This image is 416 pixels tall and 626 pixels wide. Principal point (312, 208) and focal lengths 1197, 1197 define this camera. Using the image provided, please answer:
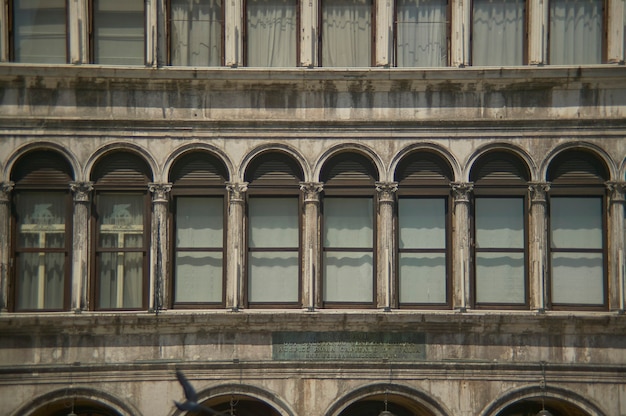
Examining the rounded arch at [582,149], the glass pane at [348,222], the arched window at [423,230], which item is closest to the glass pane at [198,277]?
the glass pane at [348,222]

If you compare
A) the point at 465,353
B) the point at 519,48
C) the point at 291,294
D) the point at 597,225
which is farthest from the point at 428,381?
the point at 519,48

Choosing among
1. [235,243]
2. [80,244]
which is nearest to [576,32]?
[235,243]

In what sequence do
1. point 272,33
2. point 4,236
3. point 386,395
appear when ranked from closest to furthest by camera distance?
1. point 386,395
2. point 4,236
3. point 272,33

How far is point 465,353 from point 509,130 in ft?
13.4

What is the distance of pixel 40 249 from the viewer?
21.7m

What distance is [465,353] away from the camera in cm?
2130

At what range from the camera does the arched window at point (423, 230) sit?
21812 millimetres

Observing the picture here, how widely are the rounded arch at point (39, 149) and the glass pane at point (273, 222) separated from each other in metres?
3.17

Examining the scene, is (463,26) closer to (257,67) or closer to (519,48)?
(519,48)

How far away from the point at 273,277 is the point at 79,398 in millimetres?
4064

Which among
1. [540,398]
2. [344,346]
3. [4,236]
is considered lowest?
[540,398]

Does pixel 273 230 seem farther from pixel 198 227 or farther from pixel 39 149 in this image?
pixel 39 149

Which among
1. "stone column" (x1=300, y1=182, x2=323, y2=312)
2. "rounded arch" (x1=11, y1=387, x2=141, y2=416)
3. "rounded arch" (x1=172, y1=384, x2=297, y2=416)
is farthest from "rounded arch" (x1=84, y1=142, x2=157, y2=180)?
"rounded arch" (x1=172, y1=384, x2=297, y2=416)

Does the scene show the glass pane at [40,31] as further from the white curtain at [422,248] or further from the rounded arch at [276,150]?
the white curtain at [422,248]
